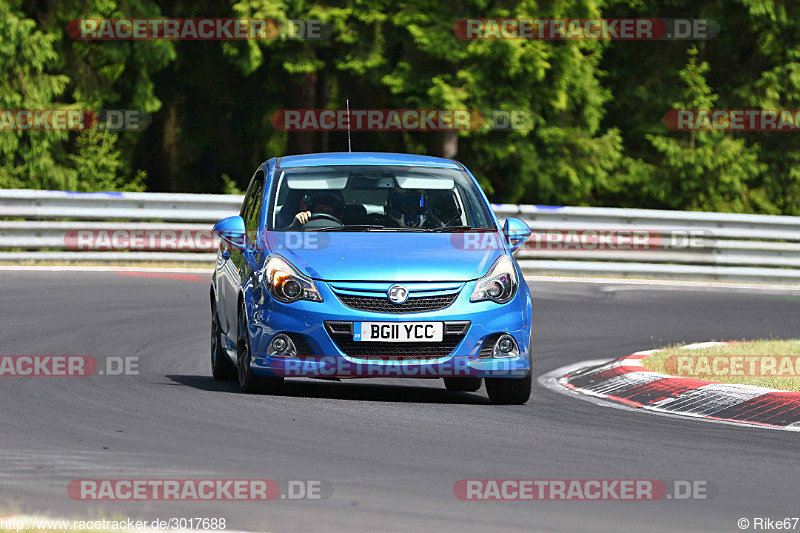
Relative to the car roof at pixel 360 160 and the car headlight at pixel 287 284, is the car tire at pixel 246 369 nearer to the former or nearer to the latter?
the car headlight at pixel 287 284

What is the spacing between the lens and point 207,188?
31.1 meters

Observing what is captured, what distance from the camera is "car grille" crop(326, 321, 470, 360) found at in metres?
9.53

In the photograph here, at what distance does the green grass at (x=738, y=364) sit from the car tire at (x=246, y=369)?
3.37 meters

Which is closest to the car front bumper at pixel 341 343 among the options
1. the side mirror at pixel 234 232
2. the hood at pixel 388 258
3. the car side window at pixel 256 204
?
the hood at pixel 388 258

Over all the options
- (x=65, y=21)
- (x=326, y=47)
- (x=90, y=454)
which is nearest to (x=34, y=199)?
(x=65, y=21)

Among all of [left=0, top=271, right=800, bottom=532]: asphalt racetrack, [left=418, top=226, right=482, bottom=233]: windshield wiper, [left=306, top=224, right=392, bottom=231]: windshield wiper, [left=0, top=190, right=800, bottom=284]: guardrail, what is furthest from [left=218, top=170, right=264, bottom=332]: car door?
[left=0, top=190, right=800, bottom=284]: guardrail

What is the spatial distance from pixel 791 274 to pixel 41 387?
14.1 metres

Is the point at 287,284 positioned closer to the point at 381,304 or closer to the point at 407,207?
the point at 381,304

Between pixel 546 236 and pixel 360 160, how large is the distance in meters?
10.3

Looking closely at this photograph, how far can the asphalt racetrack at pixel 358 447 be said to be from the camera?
6297mm

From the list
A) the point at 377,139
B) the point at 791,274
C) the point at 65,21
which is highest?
the point at 65,21

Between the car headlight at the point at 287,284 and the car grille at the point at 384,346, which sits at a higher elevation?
the car headlight at the point at 287,284

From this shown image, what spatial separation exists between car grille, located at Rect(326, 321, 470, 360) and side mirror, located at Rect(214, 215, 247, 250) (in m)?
1.36

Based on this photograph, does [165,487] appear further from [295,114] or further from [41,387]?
[295,114]
